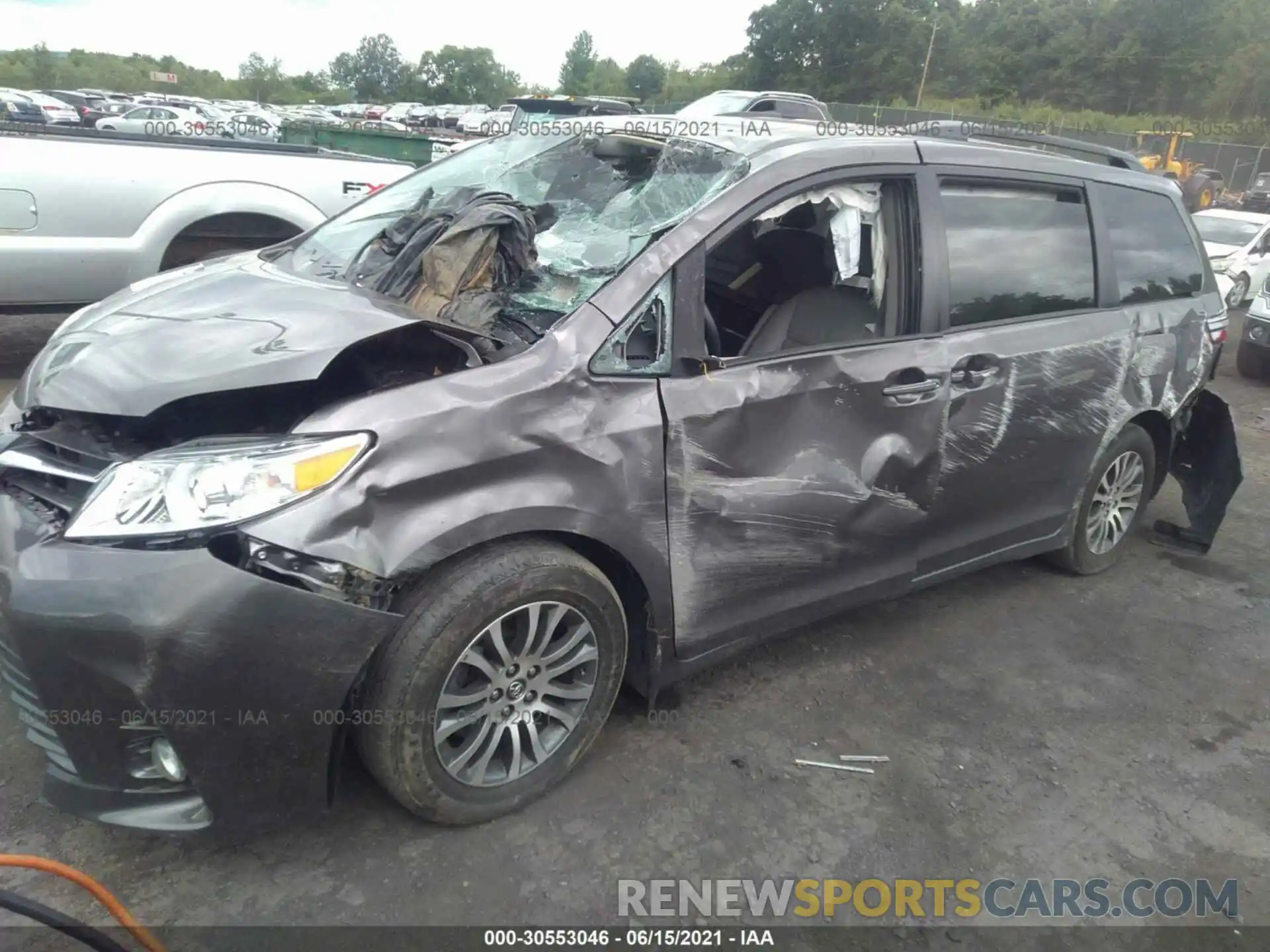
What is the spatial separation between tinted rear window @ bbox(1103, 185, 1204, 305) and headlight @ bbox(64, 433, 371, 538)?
131 inches

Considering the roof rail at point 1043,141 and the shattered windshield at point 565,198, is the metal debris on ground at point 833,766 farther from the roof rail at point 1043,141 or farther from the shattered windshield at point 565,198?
the roof rail at point 1043,141

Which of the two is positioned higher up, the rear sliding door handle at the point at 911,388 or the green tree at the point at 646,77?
the green tree at the point at 646,77

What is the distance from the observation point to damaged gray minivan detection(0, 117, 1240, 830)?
1.99 m

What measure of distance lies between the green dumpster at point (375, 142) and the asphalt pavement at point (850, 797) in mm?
10763

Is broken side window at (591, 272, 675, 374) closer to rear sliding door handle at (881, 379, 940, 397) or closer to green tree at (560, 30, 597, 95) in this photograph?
rear sliding door handle at (881, 379, 940, 397)

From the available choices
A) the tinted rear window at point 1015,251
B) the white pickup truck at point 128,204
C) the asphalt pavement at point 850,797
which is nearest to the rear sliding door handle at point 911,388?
the tinted rear window at point 1015,251

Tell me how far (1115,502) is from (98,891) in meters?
4.21

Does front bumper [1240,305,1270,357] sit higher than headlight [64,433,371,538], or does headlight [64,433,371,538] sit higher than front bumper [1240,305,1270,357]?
headlight [64,433,371,538]

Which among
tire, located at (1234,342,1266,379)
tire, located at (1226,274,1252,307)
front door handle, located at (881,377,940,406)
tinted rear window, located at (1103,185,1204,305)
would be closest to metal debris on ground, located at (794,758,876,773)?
front door handle, located at (881,377,940,406)

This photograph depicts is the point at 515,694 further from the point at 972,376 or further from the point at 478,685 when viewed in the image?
the point at 972,376

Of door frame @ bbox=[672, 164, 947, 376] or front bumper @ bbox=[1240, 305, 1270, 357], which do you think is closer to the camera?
door frame @ bbox=[672, 164, 947, 376]

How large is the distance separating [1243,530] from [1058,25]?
64.3 metres

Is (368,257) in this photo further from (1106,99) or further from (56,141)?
(1106,99)

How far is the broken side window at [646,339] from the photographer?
246 centimetres
